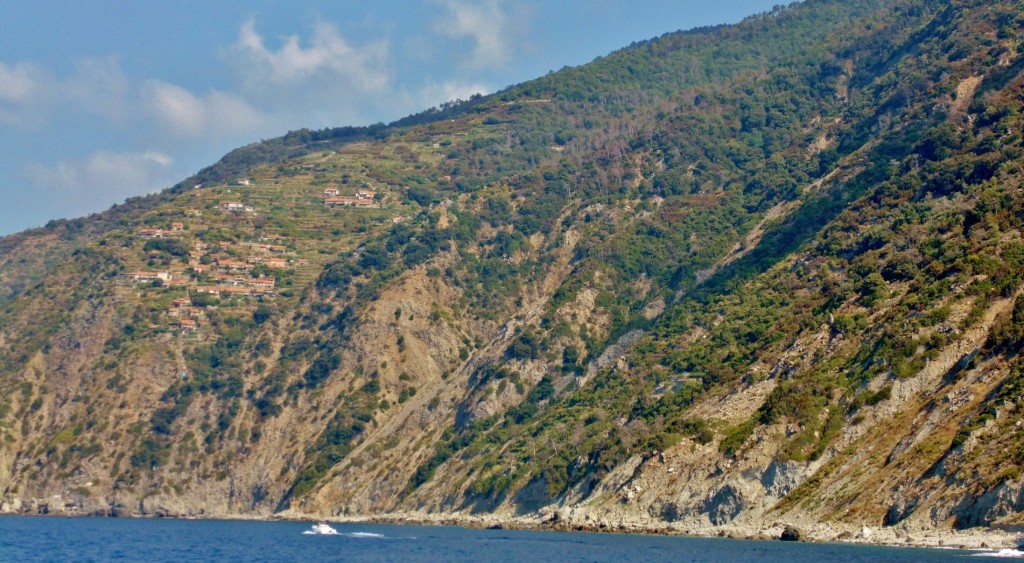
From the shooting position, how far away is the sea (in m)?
68.9

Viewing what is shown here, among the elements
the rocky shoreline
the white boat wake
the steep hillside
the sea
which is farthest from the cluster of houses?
the white boat wake

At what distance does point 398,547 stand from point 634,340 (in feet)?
188

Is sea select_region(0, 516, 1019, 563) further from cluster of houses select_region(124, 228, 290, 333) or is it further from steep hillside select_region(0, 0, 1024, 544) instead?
cluster of houses select_region(124, 228, 290, 333)

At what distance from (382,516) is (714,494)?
53843 millimetres

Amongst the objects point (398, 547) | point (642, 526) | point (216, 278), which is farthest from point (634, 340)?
point (216, 278)

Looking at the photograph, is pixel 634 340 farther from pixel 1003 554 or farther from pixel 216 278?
pixel 216 278

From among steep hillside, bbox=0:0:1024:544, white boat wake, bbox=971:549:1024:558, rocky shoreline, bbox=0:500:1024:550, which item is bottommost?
rocky shoreline, bbox=0:500:1024:550

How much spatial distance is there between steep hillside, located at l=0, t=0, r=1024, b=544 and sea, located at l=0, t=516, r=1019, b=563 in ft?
18.1

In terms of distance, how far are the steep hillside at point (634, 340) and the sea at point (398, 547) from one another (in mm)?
5526

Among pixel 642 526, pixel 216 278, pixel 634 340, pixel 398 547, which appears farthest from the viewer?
pixel 216 278

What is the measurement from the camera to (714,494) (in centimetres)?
8694

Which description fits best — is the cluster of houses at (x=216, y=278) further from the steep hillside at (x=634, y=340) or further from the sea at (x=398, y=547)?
the sea at (x=398, y=547)

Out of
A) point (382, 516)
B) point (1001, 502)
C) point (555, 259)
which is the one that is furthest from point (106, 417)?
→ point (1001, 502)

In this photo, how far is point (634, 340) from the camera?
451ft
